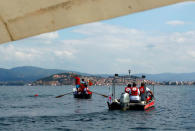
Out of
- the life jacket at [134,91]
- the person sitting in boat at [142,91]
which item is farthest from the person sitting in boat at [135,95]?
the person sitting in boat at [142,91]

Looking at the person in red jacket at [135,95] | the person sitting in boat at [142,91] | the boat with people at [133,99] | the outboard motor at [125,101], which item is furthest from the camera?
the person sitting in boat at [142,91]

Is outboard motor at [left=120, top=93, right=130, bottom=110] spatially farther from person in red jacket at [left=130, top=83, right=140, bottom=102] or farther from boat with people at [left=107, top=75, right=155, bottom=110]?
person in red jacket at [left=130, top=83, right=140, bottom=102]

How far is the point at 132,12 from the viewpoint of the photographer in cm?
352

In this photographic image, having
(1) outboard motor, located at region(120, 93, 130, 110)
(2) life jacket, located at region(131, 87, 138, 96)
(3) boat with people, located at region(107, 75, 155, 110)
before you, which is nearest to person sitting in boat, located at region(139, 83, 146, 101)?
(3) boat with people, located at region(107, 75, 155, 110)

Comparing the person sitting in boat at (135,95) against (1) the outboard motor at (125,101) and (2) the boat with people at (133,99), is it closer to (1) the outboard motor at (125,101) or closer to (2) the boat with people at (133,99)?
(2) the boat with people at (133,99)

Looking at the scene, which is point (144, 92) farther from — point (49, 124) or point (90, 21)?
point (90, 21)

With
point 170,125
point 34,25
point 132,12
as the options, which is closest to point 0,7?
point 34,25

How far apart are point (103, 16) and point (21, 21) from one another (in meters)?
1.00

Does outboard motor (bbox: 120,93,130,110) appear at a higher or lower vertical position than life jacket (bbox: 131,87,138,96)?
lower

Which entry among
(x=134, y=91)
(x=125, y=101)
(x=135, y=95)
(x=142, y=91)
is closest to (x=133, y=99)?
(x=135, y=95)

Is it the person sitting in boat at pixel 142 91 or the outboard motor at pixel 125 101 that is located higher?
the person sitting in boat at pixel 142 91

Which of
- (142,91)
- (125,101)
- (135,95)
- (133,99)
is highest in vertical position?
(142,91)

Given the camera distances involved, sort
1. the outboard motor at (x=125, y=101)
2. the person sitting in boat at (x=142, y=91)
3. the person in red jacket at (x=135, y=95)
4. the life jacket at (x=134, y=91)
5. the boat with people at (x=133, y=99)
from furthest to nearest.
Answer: the person sitting in boat at (x=142, y=91) → the outboard motor at (x=125, y=101) → the boat with people at (x=133, y=99) → the person in red jacket at (x=135, y=95) → the life jacket at (x=134, y=91)

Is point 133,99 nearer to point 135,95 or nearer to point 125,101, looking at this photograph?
point 135,95
